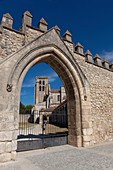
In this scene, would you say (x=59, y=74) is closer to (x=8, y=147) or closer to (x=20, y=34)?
(x=20, y=34)

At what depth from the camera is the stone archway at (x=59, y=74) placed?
3.68m

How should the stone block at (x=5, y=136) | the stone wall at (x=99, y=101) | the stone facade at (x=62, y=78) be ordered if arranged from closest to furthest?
the stone block at (x=5, y=136)
the stone facade at (x=62, y=78)
the stone wall at (x=99, y=101)

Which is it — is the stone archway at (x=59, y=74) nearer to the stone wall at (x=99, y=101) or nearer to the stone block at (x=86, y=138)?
the stone block at (x=86, y=138)

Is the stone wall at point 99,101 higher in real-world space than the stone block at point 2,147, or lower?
higher

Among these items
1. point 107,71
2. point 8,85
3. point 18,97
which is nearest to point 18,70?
point 8,85

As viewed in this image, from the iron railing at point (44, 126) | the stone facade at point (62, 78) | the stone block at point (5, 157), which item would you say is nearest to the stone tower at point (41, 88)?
the iron railing at point (44, 126)

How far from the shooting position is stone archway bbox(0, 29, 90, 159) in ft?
12.1

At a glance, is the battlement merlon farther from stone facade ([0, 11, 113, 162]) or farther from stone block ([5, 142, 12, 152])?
stone block ([5, 142, 12, 152])

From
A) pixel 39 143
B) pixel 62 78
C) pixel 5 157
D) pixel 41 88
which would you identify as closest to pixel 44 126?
pixel 39 143

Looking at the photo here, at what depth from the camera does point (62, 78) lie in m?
5.80

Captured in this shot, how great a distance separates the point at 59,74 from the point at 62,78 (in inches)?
9.2

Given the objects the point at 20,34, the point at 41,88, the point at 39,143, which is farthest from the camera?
the point at 41,88

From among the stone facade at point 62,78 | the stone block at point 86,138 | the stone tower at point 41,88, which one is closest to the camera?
the stone facade at point 62,78

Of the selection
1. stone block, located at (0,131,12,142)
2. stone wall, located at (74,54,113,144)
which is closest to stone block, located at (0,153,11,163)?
stone block, located at (0,131,12,142)
